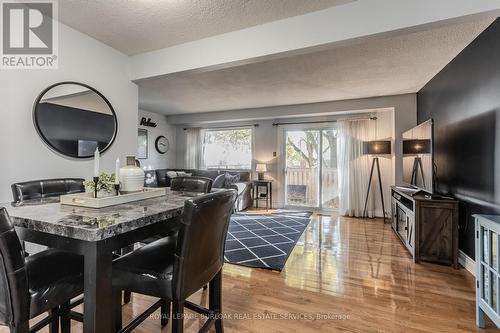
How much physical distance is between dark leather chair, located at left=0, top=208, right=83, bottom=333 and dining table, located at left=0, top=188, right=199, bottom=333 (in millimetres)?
112

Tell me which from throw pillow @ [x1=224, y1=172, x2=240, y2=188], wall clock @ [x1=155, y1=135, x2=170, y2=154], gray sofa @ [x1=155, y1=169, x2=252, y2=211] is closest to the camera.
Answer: throw pillow @ [x1=224, y1=172, x2=240, y2=188]

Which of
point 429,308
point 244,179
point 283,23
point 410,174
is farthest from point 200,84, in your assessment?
point 429,308

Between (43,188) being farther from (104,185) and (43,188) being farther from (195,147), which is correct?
(195,147)

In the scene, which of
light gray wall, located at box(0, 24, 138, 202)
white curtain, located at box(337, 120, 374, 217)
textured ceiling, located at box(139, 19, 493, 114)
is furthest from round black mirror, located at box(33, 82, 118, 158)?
white curtain, located at box(337, 120, 374, 217)

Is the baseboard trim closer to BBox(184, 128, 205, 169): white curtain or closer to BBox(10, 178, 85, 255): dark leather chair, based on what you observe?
BBox(10, 178, 85, 255): dark leather chair

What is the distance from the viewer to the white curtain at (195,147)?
22.2 feet

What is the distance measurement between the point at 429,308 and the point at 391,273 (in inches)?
23.6

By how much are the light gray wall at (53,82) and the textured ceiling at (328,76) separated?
41 cm

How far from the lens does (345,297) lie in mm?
2021

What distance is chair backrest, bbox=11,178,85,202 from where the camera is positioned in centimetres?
166

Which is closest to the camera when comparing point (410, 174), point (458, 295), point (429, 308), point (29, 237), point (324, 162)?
point (29, 237)

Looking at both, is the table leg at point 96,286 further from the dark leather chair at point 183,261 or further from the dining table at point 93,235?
the dark leather chair at point 183,261

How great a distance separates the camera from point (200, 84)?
13.0 ft

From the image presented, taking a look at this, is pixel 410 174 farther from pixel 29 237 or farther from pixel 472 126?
pixel 29 237
